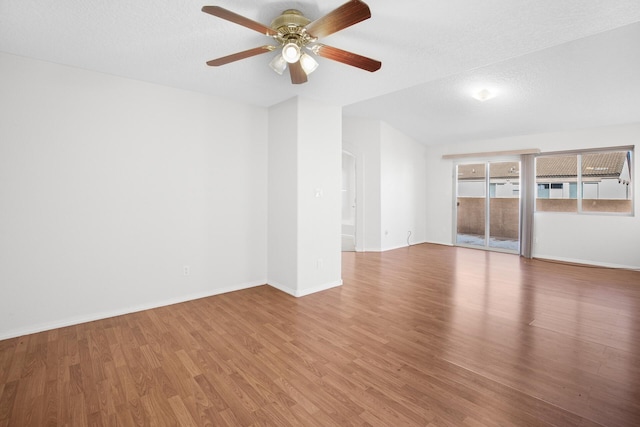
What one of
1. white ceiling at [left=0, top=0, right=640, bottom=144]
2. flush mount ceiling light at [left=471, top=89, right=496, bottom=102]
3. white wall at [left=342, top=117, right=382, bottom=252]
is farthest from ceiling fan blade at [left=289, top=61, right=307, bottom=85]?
white wall at [left=342, top=117, right=382, bottom=252]

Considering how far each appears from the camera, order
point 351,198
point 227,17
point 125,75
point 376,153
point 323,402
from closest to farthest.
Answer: point 227,17 → point 323,402 → point 125,75 → point 376,153 → point 351,198

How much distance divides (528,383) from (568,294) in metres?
2.67

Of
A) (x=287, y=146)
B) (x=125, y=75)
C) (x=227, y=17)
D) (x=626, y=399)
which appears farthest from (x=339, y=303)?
(x=125, y=75)

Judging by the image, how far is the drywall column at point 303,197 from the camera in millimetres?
3721

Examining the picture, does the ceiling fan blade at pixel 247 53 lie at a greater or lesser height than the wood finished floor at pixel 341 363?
greater

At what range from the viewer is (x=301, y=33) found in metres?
1.97

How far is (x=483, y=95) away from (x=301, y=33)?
376cm

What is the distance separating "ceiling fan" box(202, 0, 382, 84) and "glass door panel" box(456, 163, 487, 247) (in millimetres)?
6312

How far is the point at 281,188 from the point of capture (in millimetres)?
3959

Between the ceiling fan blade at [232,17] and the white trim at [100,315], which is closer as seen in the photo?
the ceiling fan blade at [232,17]

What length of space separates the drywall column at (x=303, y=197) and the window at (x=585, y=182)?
5037 millimetres

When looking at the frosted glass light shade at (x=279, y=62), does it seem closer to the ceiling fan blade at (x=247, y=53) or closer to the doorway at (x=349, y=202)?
the ceiling fan blade at (x=247, y=53)

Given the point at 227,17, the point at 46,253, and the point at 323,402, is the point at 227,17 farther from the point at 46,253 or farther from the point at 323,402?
the point at 46,253

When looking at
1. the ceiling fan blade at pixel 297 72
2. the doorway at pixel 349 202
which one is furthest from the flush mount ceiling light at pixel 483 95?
the ceiling fan blade at pixel 297 72
